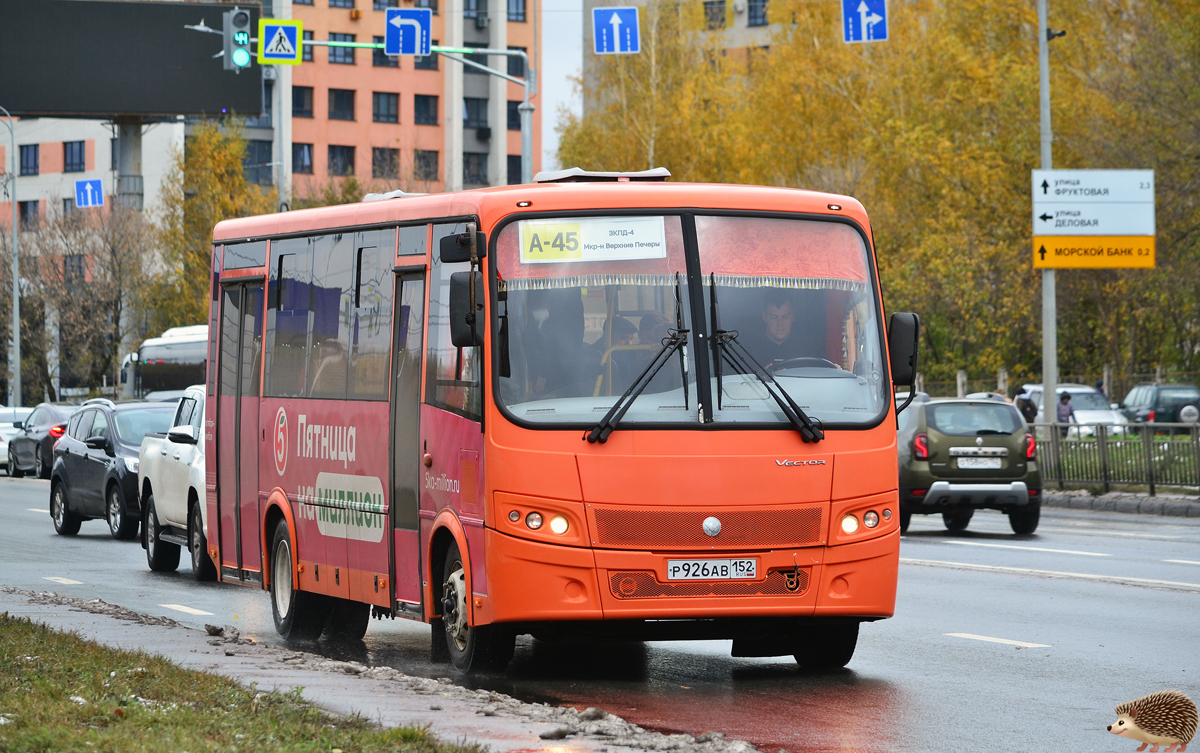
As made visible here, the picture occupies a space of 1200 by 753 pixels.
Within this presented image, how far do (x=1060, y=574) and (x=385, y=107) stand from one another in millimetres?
83844

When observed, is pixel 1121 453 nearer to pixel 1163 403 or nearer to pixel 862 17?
pixel 862 17

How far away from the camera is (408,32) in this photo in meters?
31.7

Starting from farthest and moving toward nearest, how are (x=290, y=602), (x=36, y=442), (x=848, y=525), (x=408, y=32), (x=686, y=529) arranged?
(x=36, y=442) < (x=408, y=32) < (x=290, y=602) < (x=848, y=525) < (x=686, y=529)

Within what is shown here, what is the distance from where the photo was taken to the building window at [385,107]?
320ft

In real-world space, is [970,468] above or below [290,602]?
above

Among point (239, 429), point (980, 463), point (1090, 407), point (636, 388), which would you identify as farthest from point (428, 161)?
point (636, 388)

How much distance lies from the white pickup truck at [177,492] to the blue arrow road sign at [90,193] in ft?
135

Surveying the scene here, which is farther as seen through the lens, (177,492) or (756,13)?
(756,13)

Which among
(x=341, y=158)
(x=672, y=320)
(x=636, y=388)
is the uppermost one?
(x=341, y=158)

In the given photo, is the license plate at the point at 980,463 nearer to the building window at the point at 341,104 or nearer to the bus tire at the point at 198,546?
the bus tire at the point at 198,546

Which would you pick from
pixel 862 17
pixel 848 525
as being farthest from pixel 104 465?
pixel 862 17

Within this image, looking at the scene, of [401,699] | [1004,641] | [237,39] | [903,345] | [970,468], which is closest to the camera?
[401,699]

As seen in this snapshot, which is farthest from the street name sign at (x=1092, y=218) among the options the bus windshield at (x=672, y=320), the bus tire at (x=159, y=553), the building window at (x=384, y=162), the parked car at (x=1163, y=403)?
the building window at (x=384, y=162)

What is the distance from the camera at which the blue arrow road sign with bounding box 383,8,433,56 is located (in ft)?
103
